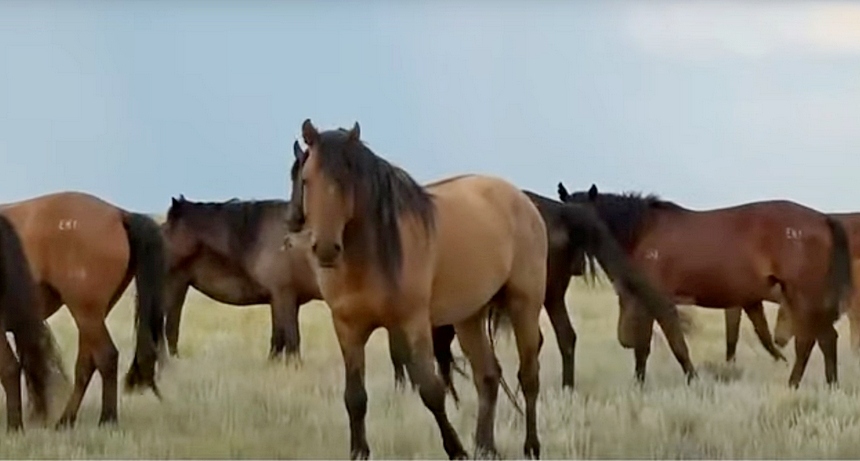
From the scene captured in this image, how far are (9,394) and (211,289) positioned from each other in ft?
17.6

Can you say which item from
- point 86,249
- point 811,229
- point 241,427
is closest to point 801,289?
point 811,229

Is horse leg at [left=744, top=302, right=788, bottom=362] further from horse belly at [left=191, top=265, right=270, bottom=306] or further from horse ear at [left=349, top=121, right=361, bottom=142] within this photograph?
horse ear at [left=349, top=121, right=361, bottom=142]

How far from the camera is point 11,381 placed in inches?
307

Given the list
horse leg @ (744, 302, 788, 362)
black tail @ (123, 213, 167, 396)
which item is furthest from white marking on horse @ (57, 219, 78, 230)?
horse leg @ (744, 302, 788, 362)

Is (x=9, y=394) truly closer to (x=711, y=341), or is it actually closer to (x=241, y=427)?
(x=241, y=427)

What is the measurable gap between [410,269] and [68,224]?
2.81m

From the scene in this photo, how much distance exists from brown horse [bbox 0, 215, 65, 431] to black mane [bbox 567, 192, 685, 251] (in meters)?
5.04

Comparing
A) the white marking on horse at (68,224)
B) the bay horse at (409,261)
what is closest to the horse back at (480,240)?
the bay horse at (409,261)

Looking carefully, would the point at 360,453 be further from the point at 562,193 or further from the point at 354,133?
the point at 562,193

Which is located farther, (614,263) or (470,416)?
(614,263)

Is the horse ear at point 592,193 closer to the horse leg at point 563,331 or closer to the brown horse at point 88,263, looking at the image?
the horse leg at point 563,331

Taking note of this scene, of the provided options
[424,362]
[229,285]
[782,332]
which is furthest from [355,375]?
[782,332]

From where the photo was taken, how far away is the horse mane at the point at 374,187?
622 cm

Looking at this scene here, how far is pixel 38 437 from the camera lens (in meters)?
7.57
